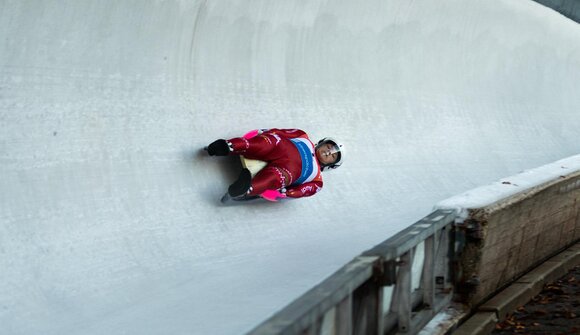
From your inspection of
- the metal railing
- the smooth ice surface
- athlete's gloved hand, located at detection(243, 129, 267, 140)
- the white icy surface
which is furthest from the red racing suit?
the metal railing

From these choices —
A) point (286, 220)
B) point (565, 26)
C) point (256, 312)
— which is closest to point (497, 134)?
point (565, 26)

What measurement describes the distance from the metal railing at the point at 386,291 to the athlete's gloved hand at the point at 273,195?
4.08 feet

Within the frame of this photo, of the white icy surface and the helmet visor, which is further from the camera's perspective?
the helmet visor

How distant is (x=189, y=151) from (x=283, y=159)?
58 centimetres

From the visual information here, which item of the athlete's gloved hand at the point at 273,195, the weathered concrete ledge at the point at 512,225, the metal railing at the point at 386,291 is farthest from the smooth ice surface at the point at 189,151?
the weathered concrete ledge at the point at 512,225

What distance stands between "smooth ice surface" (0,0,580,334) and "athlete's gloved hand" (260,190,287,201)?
4.2 inches

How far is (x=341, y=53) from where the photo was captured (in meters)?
6.78

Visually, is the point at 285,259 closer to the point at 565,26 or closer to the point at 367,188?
the point at 367,188

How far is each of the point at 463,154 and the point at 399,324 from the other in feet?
14.6

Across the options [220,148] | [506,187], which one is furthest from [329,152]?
[506,187]

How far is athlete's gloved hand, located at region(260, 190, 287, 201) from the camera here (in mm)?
5129

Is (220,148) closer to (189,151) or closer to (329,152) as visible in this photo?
(189,151)

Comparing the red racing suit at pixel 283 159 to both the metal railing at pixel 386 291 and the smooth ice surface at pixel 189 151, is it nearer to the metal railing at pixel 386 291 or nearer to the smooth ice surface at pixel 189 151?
Result: the smooth ice surface at pixel 189 151

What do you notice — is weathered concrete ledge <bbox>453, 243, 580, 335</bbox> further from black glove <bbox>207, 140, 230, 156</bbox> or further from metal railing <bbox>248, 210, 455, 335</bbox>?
black glove <bbox>207, 140, 230, 156</bbox>
